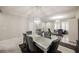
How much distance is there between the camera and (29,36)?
177 centimetres

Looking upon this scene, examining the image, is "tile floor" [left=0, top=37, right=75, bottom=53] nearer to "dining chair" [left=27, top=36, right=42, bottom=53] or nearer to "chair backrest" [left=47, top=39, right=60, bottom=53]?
"chair backrest" [left=47, top=39, right=60, bottom=53]

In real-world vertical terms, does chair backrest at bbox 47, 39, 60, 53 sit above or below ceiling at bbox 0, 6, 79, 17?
below

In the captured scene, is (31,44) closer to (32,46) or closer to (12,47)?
(32,46)

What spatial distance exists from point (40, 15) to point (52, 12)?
25cm

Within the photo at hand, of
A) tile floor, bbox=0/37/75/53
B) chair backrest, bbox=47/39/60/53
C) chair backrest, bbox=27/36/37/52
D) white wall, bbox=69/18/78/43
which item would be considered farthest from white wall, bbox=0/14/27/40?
white wall, bbox=69/18/78/43

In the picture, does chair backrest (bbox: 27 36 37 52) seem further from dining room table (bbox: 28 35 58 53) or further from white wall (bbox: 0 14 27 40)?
white wall (bbox: 0 14 27 40)

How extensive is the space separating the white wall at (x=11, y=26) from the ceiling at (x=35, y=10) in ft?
0.33

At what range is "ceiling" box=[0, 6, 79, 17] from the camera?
5.60 feet

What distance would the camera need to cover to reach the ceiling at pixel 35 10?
171 cm

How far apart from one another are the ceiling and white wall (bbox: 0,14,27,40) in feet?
0.33

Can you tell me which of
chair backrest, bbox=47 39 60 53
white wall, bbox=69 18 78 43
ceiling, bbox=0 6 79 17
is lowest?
chair backrest, bbox=47 39 60 53

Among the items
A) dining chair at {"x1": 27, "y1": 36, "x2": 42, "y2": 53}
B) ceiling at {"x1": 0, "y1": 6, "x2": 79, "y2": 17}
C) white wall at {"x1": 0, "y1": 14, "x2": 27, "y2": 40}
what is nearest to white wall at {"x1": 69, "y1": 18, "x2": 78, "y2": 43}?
ceiling at {"x1": 0, "y1": 6, "x2": 79, "y2": 17}
